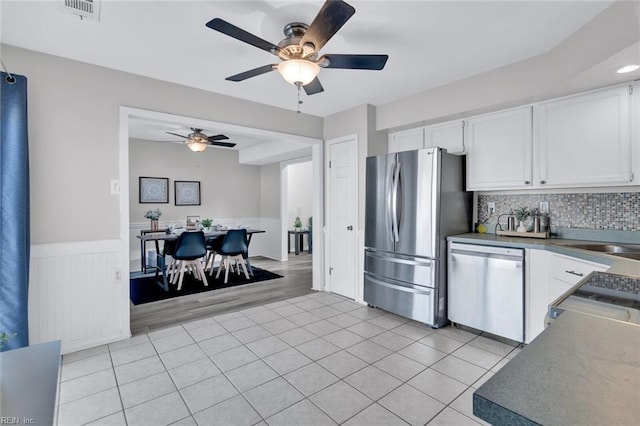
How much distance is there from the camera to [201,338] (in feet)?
9.47

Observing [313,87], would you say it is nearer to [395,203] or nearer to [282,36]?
[282,36]

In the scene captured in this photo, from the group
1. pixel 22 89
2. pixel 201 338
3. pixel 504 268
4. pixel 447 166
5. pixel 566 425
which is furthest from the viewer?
pixel 447 166

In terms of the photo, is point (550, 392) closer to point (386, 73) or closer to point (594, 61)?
point (594, 61)

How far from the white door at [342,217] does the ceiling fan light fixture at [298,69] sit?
1933mm

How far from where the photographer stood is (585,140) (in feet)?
8.15

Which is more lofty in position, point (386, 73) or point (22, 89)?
point (386, 73)

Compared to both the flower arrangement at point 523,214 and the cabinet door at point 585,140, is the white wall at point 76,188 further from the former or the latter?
the flower arrangement at point 523,214

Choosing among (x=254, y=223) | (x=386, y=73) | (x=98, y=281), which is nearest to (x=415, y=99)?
(x=386, y=73)

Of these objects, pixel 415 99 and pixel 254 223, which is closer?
pixel 415 99

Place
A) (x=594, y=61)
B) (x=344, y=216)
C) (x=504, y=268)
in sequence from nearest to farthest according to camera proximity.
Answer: (x=594, y=61) → (x=504, y=268) → (x=344, y=216)

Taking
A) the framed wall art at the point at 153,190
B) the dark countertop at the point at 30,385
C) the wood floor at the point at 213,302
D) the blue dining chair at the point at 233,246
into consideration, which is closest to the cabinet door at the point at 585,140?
the wood floor at the point at 213,302

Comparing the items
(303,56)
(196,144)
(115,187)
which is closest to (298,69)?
(303,56)

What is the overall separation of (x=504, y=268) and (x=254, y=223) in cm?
577

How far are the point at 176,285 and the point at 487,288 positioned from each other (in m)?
4.23
